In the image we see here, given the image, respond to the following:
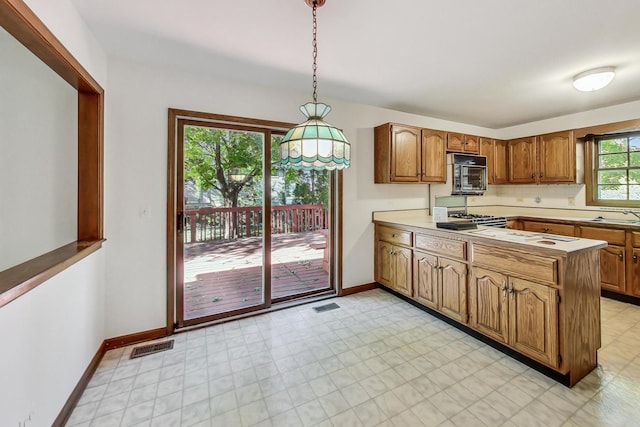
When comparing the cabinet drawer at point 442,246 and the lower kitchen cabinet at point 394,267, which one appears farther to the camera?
the lower kitchen cabinet at point 394,267

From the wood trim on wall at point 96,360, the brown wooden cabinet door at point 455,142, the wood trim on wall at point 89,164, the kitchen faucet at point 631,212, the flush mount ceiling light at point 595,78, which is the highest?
the flush mount ceiling light at point 595,78

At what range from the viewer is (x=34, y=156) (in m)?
1.95

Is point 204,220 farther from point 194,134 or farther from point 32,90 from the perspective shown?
point 32,90

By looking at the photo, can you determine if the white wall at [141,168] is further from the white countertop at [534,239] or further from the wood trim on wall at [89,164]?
the white countertop at [534,239]

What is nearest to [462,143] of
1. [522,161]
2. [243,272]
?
[522,161]

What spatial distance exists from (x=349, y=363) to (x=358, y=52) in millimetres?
2552

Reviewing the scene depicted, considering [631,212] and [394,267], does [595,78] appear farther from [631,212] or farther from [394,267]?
[394,267]

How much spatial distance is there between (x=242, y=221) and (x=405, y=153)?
221 centimetres

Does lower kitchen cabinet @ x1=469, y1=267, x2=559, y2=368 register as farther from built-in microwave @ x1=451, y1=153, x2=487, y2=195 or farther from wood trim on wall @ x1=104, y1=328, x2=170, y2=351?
wood trim on wall @ x1=104, y1=328, x2=170, y2=351

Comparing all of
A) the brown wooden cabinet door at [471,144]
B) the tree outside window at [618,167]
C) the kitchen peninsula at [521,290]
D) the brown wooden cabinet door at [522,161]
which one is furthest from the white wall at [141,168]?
the tree outside window at [618,167]

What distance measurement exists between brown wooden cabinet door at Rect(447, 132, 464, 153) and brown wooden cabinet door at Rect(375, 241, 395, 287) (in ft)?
5.52

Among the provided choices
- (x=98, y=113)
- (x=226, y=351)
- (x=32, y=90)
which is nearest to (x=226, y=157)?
(x=98, y=113)

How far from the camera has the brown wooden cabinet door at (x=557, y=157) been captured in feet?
12.4

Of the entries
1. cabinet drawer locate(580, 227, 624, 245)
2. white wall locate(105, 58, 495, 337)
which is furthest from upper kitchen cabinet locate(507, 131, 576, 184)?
white wall locate(105, 58, 495, 337)
